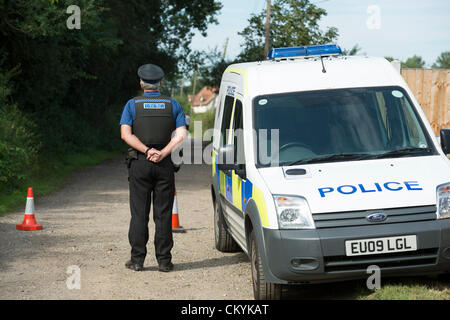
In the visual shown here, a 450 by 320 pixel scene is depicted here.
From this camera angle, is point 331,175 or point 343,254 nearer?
point 343,254

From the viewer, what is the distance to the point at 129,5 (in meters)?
29.4

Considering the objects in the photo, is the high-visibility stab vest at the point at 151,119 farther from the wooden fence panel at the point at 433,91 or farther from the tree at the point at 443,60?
the tree at the point at 443,60

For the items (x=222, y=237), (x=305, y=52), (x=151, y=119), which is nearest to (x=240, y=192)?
(x=151, y=119)

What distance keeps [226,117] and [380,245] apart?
325 centimetres

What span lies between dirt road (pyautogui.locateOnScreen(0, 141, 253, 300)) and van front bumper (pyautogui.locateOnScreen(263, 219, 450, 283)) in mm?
1139

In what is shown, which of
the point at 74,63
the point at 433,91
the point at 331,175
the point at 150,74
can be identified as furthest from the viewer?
the point at 74,63

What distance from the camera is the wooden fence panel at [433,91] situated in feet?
47.2

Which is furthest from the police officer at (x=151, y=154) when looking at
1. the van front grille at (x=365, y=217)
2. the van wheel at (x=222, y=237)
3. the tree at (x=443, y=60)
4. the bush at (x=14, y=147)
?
the tree at (x=443, y=60)

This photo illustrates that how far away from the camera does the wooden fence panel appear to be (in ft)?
47.2

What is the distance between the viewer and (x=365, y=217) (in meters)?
5.84

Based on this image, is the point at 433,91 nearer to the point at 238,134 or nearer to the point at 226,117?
the point at 226,117

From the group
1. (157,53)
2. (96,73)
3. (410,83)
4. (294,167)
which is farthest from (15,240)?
(157,53)

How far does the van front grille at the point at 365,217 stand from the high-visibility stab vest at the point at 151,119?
2.54m
